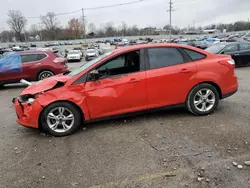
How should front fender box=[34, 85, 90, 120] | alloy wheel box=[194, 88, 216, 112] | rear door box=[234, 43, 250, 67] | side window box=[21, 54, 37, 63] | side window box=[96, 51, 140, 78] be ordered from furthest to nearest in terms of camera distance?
rear door box=[234, 43, 250, 67], side window box=[21, 54, 37, 63], alloy wheel box=[194, 88, 216, 112], side window box=[96, 51, 140, 78], front fender box=[34, 85, 90, 120]

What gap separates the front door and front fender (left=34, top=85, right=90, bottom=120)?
0.36ft

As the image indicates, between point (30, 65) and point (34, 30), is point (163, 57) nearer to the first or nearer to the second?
point (30, 65)

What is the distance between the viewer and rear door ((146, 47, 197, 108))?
4.48 m

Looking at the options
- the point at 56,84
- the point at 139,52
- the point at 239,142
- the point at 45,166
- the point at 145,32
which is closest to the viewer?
the point at 45,166

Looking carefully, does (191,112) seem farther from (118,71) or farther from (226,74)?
(118,71)

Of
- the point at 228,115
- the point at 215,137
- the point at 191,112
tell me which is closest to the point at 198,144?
the point at 215,137

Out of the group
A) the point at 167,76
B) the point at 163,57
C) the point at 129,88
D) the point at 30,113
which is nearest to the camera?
the point at 30,113

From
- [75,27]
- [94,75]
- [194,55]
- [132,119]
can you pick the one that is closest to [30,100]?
[94,75]

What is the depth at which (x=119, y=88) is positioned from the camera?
4297mm

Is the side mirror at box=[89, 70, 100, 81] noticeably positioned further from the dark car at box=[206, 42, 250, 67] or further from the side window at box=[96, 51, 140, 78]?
the dark car at box=[206, 42, 250, 67]

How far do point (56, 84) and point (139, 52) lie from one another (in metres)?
1.73

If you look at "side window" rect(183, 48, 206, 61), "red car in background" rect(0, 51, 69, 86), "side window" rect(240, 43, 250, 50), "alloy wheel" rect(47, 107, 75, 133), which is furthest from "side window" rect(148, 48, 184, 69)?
"side window" rect(240, 43, 250, 50)

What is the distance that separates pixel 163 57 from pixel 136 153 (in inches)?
83.2

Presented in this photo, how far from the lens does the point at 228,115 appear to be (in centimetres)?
482
